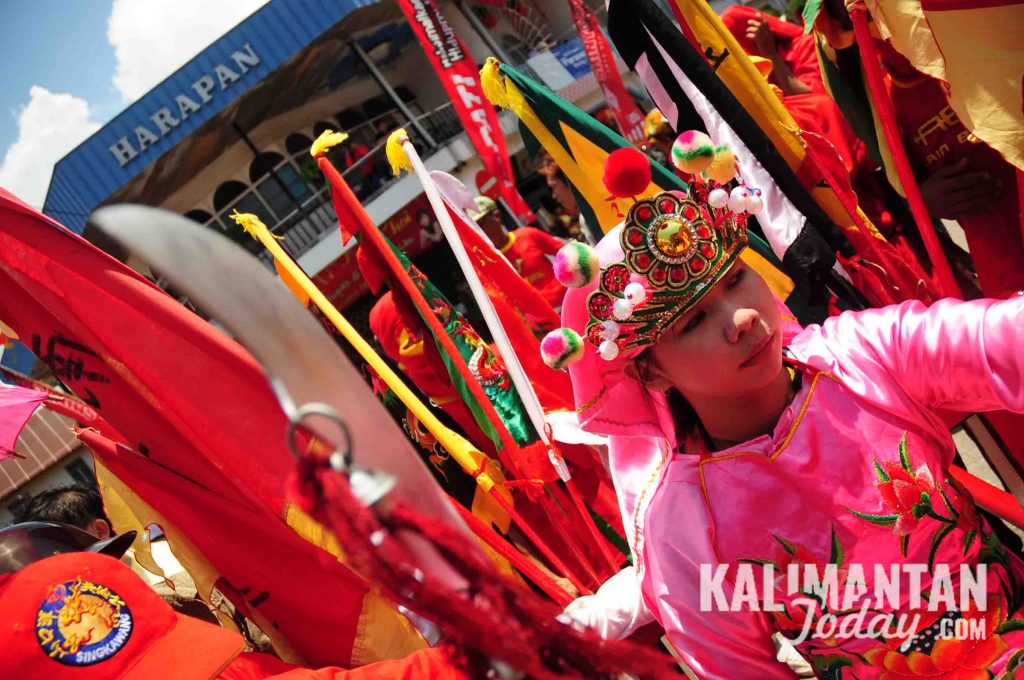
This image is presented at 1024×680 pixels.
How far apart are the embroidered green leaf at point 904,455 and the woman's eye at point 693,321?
0.45 metres

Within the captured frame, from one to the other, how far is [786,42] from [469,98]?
15.4ft

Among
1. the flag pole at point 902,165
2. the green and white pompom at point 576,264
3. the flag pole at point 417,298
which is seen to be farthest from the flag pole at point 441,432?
the flag pole at point 902,165

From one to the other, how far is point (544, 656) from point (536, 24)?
19925 millimetres

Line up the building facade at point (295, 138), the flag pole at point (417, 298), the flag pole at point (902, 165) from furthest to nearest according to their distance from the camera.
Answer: the building facade at point (295, 138) → the flag pole at point (417, 298) → the flag pole at point (902, 165)

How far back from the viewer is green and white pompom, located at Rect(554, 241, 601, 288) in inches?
59.1

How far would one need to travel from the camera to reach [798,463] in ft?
4.99

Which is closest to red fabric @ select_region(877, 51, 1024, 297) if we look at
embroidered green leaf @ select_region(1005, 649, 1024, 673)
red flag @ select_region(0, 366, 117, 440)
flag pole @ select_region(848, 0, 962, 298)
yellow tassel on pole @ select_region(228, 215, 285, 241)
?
flag pole @ select_region(848, 0, 962, 298)

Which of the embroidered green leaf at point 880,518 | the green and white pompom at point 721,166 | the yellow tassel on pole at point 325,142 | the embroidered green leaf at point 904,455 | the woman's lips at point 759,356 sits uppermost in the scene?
the yellow tassel on pole at point 325,142

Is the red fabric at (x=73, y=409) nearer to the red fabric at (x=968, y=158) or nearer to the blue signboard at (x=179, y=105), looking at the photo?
the red fabric at (x=968, y=158)

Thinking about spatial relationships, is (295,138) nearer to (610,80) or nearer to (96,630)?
(610,80)

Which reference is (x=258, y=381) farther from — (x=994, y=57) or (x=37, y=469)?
(x=37, y=469)

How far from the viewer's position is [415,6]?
29.0ft

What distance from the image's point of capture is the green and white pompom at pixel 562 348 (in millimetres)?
1517

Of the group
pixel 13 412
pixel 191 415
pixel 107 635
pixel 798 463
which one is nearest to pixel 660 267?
pixel 798 463
